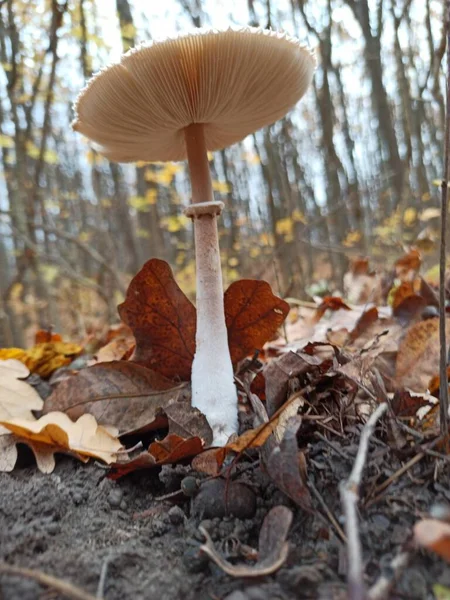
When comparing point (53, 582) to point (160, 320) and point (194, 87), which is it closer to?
point (160, 320)

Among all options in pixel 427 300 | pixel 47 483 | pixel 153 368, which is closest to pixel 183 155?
pixel 153 368

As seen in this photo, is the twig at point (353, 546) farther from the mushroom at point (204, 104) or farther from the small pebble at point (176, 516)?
the mushroom at point (204, 104)

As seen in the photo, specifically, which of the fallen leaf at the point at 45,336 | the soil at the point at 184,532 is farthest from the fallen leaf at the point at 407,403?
the fallen leaf at the point at 45,336

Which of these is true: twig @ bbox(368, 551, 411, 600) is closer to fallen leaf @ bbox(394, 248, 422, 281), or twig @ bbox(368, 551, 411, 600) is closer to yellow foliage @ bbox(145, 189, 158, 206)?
fallen leaf @ bbox(394, 248, 422, 281)

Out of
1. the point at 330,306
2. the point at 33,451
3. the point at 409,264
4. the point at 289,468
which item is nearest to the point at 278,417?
the point at 289,468

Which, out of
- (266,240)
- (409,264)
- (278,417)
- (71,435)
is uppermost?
(266,240)

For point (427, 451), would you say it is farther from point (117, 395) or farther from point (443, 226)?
point (117, 395)
